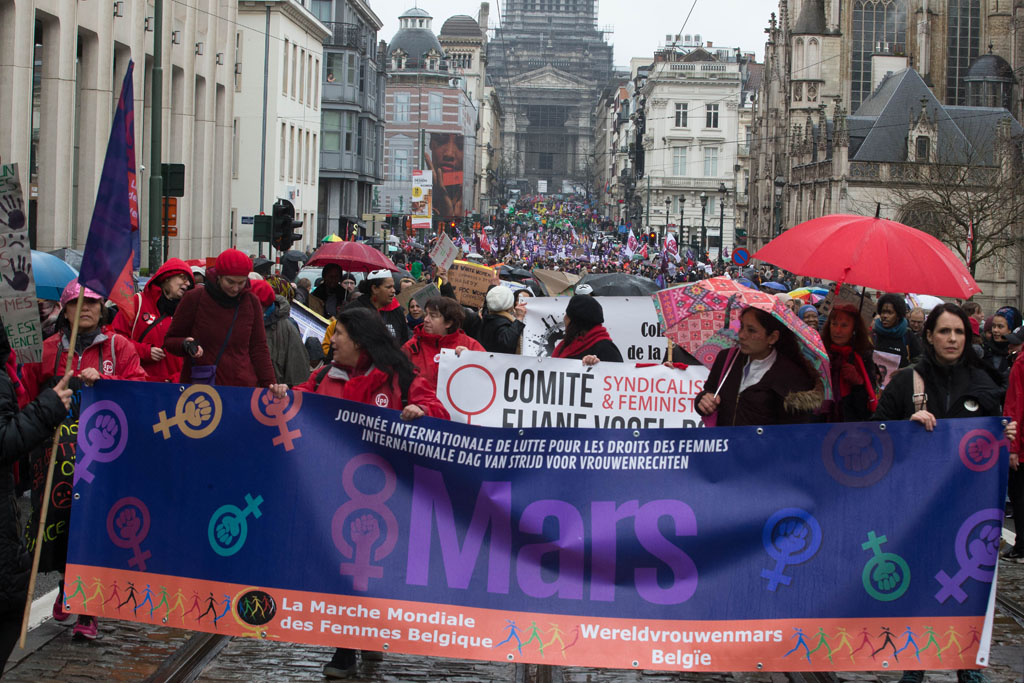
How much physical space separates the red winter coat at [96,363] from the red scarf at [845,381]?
370 cm

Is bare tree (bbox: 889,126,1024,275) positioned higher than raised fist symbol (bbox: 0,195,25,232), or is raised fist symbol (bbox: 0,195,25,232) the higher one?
bare tree (bbox: 889,126,1024,275)

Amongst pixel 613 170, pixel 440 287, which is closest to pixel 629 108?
pixel 613 170

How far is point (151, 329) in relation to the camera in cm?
841

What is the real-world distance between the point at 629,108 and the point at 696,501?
14672 centimetres

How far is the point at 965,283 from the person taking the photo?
6934 millimetres

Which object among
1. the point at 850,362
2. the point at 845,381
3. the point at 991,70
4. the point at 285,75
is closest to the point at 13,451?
the point at 845,381

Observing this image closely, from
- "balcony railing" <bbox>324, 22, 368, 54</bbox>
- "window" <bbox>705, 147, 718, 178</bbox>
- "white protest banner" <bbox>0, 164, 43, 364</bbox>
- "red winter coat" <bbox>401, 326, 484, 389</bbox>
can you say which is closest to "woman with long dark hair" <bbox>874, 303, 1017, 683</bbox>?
"red winter coat" <bbox>401, 326, 484, 389</bbox>

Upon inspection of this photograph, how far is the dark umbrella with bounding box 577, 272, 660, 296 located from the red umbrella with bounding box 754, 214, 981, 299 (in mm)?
6951

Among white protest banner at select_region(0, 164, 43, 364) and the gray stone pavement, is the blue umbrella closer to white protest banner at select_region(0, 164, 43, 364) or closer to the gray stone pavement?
the gray stone pavement

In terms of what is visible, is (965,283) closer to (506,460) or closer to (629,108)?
(506,460)

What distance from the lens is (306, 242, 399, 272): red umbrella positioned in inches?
548

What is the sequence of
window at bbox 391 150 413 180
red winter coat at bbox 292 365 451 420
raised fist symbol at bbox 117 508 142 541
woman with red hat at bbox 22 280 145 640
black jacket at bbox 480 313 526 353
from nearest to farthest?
raised fist symbol at bbox 117 508 142 541 < red winter coat at bbox 292 365 451 420 < woman with red hat at bbox 22 280 145 640 < black jacket at bbox 480 313 526 353 < window at bbox 391 150 413 180

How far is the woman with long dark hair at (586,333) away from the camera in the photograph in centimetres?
848

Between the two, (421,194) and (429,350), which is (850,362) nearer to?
(429,350)
